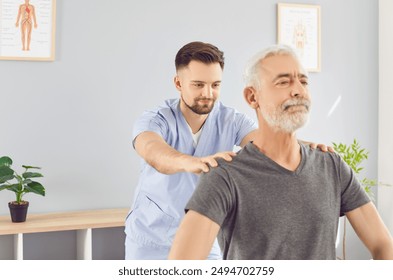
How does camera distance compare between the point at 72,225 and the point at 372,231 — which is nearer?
the point at 372,231

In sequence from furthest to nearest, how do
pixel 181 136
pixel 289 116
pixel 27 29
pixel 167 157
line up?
pixel 27 29
pixel 181 136
pixel 167 157
pixel 289 116

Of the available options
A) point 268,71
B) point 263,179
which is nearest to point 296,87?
point 268,71

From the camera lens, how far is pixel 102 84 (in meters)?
3.06

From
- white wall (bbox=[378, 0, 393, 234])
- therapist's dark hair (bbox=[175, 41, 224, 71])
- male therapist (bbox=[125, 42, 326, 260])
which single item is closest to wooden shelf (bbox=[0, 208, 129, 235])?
male therapist (bbox=[125, 42, 326, 260])

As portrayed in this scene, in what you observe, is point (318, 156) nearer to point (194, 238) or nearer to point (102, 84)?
point (194, 238)

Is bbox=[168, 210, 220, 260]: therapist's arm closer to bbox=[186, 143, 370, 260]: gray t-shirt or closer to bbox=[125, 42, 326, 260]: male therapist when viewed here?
bbox=[186, 143, 370, 260]: gray t-shirt

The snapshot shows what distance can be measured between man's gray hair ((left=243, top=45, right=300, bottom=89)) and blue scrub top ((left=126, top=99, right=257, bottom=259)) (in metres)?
0.64

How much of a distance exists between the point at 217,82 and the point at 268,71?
607 millimetres

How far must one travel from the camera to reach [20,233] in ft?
8.56

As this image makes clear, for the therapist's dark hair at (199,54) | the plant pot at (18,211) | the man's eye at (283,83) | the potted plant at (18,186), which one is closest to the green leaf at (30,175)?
the potted plant at (18,186)

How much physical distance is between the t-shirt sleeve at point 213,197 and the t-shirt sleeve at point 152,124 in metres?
0.69

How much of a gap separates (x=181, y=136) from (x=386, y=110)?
7.08 feet

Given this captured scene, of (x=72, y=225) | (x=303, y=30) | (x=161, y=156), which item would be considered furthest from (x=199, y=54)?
(x=303, y=30)
